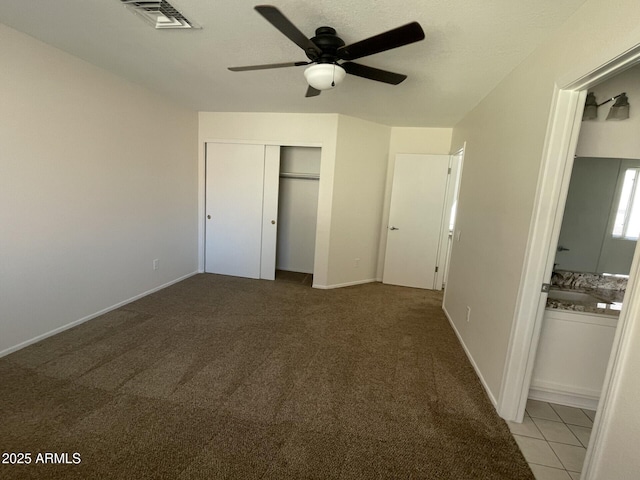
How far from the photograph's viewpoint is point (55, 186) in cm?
239

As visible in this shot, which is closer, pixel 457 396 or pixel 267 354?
pixel 457 396

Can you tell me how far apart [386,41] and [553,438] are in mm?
2493

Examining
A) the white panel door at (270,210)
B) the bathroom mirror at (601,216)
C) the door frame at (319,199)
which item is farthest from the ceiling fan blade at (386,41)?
the white panel door at (270,210)

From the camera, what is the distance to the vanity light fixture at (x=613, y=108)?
1.66m

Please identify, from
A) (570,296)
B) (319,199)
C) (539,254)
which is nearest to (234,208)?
(319,199)

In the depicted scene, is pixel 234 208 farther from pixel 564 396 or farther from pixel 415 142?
pixel 564 396

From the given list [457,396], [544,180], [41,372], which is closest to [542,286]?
[544,180]

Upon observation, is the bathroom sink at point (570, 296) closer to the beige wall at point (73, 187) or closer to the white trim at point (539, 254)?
the white trim at point (539, 254)

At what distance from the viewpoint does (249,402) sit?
6.07 ft

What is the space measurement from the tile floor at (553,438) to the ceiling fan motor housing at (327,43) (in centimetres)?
255

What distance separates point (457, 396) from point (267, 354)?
1.48 meters

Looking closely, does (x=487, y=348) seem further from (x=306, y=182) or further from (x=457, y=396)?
(x=306, y=182)

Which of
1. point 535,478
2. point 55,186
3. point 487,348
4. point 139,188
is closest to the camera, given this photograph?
point 535,478

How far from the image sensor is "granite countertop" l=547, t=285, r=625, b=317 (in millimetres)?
1856
